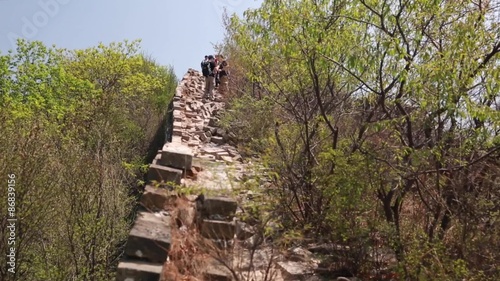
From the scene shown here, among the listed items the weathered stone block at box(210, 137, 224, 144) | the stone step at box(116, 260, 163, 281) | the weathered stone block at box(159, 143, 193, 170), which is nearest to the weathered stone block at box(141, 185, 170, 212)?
the weathered stone block at box(159, 143, 193, 170)

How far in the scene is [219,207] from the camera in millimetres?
5250

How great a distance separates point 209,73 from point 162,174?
998 centimetres

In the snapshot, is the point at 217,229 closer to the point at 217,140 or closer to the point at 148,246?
the point at 148,246

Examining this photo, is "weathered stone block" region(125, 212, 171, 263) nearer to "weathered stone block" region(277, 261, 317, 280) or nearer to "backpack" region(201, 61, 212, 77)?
"weathered stone block" region(277, 261, 317, 280)

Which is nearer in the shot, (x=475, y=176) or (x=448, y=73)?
(x=448, y=73)

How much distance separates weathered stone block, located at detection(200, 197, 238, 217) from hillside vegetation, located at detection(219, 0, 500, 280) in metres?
0.51

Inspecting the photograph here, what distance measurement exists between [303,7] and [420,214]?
8.85 feet

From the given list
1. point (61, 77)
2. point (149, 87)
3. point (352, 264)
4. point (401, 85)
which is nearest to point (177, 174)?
point (352, 264)

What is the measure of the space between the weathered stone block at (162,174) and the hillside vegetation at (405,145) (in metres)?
1.25

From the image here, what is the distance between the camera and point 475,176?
15.3 feet

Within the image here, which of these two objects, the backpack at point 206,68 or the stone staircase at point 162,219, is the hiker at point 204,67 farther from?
the stone staircase at point 162,219

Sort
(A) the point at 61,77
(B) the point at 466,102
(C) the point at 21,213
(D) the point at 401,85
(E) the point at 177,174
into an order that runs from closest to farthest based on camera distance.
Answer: (B) the point at 466,102 < (D) the point at 401,85 < (E) the point at 177,174 < (C) the point at 21,213 < (A) the point at 61,77

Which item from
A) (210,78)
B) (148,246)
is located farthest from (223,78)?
(148,246)

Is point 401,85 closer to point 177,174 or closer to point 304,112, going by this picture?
point 304,112
